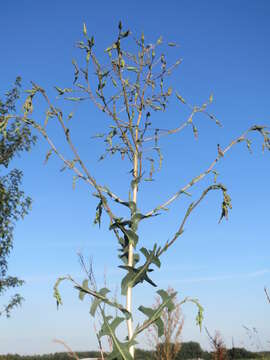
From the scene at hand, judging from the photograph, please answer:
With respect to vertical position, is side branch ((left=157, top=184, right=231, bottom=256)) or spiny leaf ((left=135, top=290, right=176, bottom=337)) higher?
side branch ((left=157, top=184, right=231, bottom=256))

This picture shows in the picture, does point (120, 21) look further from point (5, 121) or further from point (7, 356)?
point (7, 356)

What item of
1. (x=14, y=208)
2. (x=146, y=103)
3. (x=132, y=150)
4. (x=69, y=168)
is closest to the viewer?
(x=69, y=168)

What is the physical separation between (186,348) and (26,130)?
37.1ft

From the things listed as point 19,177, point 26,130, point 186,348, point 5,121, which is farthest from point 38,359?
point 5,121

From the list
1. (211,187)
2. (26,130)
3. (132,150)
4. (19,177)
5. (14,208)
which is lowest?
(211,187)

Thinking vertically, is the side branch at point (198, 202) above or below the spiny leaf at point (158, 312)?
above

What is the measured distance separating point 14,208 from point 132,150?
568 inches

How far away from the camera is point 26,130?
17875mm

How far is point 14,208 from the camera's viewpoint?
1741 cm

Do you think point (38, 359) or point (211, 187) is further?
point (38, 359)

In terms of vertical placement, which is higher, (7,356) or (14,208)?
(14,208)

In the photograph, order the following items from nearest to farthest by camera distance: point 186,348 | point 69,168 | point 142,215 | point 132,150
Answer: point 142,215 < point 69,168 < point 132,150 < point 186,348

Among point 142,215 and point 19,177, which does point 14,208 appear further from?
point 142,215

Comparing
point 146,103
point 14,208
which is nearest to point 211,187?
point 146,103
